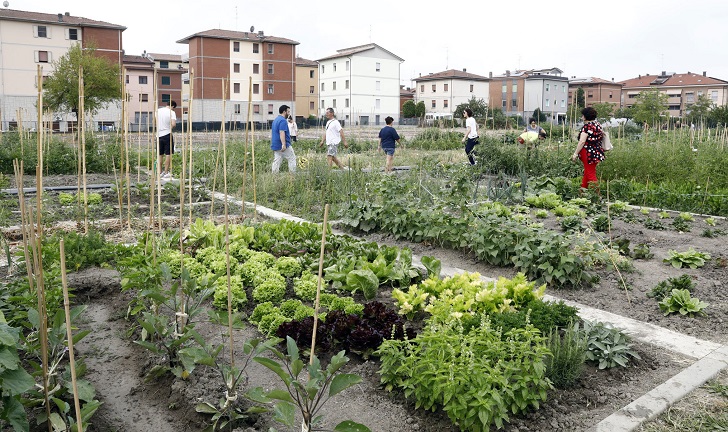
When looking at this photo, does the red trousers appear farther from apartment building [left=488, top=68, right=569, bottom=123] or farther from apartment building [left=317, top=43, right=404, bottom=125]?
apartment building [left=488, top=68, right=569, bottom=123]

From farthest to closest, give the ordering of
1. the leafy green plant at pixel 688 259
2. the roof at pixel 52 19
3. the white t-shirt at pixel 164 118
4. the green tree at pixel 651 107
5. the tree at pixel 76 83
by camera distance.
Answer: the roof at pixel 52 19
the green tree at pixel 651 107
the tree at pixel 76 83
the white t-shirt at pixel 164 118
the leafy green plant at pixel 688 259

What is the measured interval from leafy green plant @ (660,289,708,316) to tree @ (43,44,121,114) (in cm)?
3732

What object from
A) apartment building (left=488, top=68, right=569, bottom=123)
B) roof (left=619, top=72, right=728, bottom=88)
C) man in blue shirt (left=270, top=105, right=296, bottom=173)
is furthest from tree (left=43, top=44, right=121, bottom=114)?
roof (left=619, top=72, right=728, bottom=88)

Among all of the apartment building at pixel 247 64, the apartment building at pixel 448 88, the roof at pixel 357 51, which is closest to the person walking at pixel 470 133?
the apartment building at pixel 247 64

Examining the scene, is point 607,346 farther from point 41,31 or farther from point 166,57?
point 166,57

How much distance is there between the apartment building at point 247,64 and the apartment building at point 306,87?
1104cm

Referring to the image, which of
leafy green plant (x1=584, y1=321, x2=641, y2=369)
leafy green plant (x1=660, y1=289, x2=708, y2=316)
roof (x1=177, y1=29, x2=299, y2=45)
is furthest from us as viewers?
roof (x1=177, y1=29, x2=299, y2=45)

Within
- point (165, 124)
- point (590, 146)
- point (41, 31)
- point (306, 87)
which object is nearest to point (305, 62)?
point (306, 87)

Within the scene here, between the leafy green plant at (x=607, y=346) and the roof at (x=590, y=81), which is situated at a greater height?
the roof at (x=590, y=81)

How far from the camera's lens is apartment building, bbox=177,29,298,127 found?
6625 cm

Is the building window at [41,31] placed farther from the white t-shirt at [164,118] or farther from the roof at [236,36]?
the white t-shirt at [164,118]

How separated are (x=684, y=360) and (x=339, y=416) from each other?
245 cm

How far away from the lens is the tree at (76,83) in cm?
3719

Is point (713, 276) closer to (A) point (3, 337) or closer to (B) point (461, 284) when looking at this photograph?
(B) point (461, 284)
